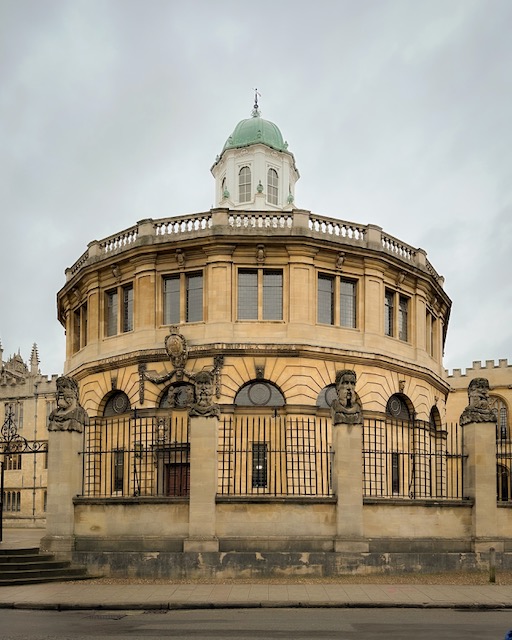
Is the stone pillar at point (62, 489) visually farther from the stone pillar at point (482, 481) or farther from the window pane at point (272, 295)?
the window pane at point (272, 295)

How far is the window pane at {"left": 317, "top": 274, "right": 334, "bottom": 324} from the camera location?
37156 mm

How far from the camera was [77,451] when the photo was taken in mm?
26062

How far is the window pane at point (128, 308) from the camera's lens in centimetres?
3838

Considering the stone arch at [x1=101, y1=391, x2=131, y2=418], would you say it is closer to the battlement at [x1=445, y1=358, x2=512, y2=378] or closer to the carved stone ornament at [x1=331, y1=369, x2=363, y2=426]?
the carved stone ornament at [x1=331, y1=369, x2=363, y2=426]

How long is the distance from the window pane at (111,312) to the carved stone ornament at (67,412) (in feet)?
42.4

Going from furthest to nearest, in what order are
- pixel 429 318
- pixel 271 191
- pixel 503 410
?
pixel 503 410 → pixel 271 191 → pixel 429 318

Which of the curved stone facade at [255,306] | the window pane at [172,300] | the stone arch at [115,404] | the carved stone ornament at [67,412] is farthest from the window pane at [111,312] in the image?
the carved stone ornament at [67,412]

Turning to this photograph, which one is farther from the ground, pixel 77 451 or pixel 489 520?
pixel 77 451

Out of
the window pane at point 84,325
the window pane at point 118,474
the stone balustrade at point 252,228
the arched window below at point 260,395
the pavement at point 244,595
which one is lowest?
the pavement at point 244,595

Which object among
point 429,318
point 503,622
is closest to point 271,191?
point 429,318

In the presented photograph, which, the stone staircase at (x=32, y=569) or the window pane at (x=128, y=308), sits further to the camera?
the window pane at (x=128, y=308)

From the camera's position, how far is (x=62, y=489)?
1001 inches

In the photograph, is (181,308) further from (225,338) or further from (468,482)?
(468,482)

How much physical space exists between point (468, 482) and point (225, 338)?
1301cm
